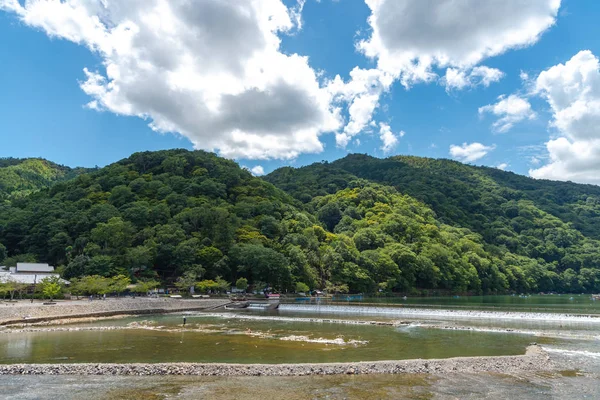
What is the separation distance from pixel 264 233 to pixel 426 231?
168 feet

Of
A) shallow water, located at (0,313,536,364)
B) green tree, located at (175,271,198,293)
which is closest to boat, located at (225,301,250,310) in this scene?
green tree, located at (175,271,198,293)

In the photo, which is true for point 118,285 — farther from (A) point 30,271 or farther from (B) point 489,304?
(B) point 489,304

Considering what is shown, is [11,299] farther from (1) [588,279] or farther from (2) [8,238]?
(1) [588,279]

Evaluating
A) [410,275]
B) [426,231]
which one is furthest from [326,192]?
[410,275]

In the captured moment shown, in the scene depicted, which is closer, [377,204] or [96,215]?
[96,215]

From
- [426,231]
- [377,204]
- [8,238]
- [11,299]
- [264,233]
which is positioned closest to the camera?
[11,299]

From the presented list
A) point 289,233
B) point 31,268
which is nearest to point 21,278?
point 31,268

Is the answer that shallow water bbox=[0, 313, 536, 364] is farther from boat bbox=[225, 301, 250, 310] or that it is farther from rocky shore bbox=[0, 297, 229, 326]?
boat bbox=[225, 301, 250, 310]

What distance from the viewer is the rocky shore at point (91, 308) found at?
111ft

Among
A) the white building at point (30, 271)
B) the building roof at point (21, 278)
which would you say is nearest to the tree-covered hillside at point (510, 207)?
the white building at point (30, 271)

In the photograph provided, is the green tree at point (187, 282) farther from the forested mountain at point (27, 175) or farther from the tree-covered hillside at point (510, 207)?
the tree-covered hillside at point (510, 207)

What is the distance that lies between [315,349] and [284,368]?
6264 millimetres

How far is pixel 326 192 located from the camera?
15050 cm

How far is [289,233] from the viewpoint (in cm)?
9075
